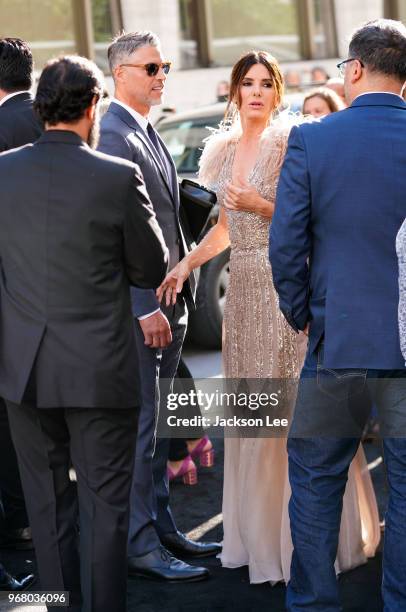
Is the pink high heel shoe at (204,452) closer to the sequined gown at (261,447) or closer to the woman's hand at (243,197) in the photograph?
the sequined gown at (261,447)

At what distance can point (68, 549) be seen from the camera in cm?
388

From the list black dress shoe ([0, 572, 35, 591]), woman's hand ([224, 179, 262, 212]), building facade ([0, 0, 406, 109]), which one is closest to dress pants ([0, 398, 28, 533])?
black dress shoe ([0, 572, 35, 591])

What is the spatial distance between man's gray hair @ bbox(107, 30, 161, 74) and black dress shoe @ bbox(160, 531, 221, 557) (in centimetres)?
204

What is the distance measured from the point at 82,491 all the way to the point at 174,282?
128 cm

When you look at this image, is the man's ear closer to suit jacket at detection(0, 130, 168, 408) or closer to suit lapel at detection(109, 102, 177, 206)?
suit jacket at detection(0, 130, 168, 408)

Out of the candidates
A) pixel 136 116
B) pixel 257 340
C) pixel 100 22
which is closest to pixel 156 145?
pixel 136 116

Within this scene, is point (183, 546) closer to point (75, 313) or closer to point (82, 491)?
point (82, 491)

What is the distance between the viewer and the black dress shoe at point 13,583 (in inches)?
180

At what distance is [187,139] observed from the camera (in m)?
9.74

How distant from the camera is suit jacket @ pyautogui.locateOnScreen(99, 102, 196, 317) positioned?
14.9 feet

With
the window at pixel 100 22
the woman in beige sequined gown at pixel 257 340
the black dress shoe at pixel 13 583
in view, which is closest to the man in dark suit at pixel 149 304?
the woman in beige sequined gown at pixel 257 340

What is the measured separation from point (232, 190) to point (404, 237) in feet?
4.12

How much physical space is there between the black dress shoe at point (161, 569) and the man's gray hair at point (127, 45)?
207cm

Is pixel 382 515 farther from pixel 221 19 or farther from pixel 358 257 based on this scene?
pixel 221 19
